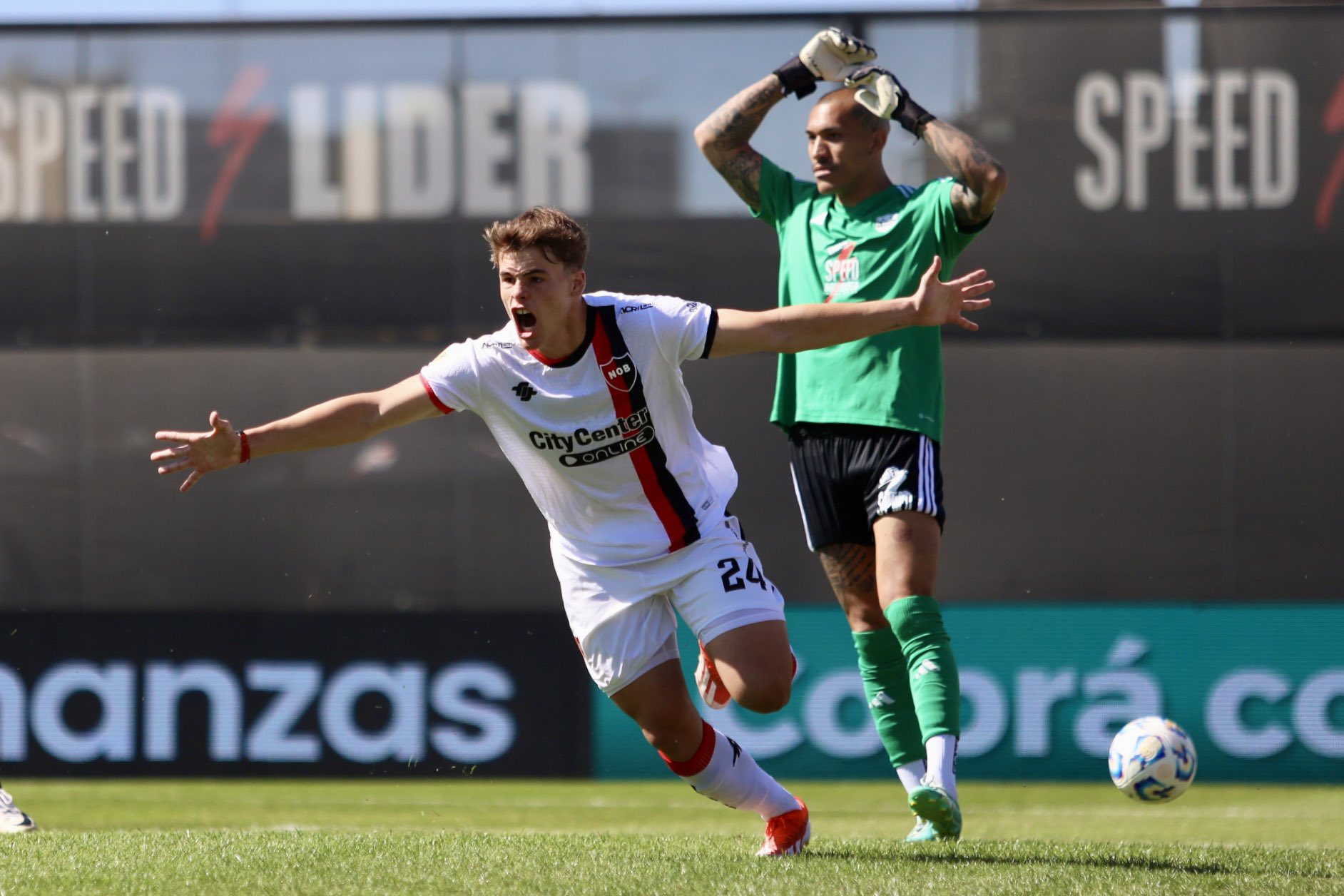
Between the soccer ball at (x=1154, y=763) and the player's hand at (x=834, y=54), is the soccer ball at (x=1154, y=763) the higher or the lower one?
the lower one

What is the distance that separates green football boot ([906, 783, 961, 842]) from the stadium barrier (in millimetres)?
3221

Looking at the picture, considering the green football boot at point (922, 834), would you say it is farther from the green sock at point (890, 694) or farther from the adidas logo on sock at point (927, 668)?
the adidas logo on sock at point (927, 668)

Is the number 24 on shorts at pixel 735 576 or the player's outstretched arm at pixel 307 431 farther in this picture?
the number 24 on shorts at pixel 735 576

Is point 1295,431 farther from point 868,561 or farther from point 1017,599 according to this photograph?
point 868,561

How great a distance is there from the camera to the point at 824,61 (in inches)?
199

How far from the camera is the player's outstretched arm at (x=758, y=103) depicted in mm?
4992

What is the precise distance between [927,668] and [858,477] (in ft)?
2.11

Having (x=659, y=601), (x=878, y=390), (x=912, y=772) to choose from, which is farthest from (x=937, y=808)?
(x=878, y=390)

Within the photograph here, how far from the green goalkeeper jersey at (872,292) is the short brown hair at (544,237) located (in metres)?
1.03

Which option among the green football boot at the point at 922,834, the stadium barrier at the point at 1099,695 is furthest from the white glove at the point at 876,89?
the stadium barrier at the point at 1099,695

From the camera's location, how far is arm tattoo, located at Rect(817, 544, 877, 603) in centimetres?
491

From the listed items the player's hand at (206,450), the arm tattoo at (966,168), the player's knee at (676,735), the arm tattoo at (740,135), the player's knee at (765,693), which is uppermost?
the arm tattoo at (740,135)

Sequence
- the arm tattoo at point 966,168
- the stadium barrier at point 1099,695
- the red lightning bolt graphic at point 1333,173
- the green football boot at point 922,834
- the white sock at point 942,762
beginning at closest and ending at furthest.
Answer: the white sock at point 942,762
the green football boot at point 922,834
the arm tattoo at point 966,168
the stadium barrier at point 1099,695
the red lightning bolt graphic at point 1333,173

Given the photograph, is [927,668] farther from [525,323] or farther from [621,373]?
[525,323]
